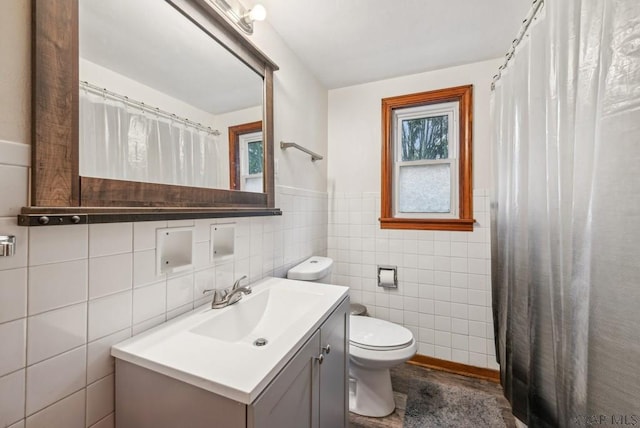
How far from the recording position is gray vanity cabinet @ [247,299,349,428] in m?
0.63

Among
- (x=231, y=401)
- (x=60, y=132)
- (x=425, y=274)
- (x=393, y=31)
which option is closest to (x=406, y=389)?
(x=425, y=274)

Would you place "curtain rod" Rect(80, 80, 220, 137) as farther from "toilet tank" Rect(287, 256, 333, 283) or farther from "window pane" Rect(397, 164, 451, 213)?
"window pane" Rect(397, 164, 451, 213)

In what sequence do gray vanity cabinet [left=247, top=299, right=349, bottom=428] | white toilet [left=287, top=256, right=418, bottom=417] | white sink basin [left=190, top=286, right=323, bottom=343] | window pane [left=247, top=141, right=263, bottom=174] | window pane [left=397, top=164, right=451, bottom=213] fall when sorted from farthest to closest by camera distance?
window pane [left=397, top=164, right=451, bottom=213]
white toilet [left=287, top=256, right=418, bottom=417]
window pane [left=247, top=141, right=263, bottom=174]
white sink basin [left=190, top=286, right=323, bottom=343]
gray vanity cabinet [left=247, top=299, right=349, bottom=428]

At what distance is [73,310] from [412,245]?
1.93 meters

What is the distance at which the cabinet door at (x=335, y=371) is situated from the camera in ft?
3.18

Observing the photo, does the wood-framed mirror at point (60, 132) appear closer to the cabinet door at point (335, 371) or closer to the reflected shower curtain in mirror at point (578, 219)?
the cabinet door at point (335, 371)

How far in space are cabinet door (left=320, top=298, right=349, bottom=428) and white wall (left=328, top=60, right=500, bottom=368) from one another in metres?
0.98

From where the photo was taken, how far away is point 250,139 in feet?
4.27

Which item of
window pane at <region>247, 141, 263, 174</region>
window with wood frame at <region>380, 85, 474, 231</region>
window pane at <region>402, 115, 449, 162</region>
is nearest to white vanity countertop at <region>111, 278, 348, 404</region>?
window pane at <region>247, 141, 263, 174</region>

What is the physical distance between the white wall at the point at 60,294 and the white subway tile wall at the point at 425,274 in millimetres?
1413

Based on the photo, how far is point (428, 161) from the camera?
80.9 inches

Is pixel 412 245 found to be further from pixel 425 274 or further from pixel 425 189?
pixel 425 189

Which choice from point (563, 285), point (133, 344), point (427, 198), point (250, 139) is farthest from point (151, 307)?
point (427, 198)

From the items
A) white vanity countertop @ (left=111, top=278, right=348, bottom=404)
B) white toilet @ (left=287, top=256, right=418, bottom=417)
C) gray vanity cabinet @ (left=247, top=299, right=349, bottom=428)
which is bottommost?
white toilet @ (left=287, top=256, right=418, bottom=417)
